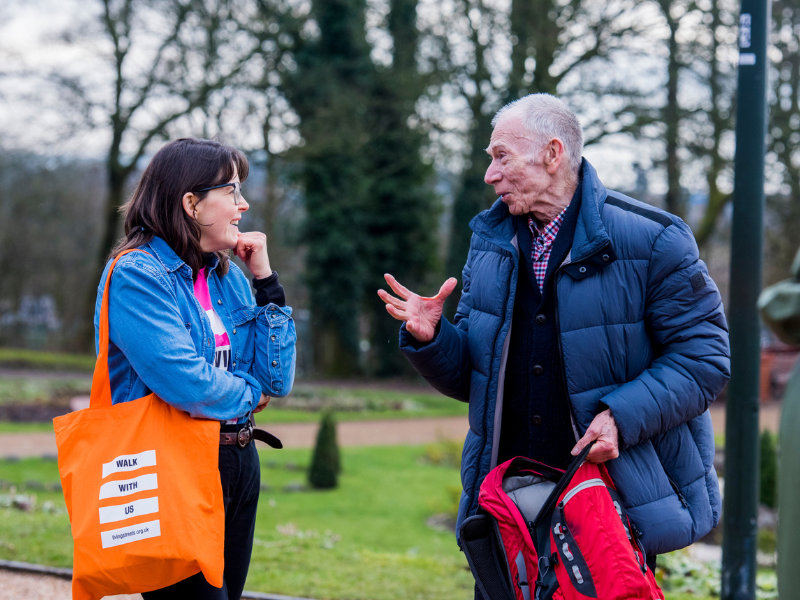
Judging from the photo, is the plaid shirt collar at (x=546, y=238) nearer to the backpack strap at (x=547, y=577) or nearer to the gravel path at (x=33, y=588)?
the backpack strap at (x=547, y=577)

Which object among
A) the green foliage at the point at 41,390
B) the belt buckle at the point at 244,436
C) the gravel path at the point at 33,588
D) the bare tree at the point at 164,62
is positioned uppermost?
the bare tree at the point at 164,62

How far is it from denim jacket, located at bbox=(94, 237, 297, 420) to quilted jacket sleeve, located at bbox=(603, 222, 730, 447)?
1.04m

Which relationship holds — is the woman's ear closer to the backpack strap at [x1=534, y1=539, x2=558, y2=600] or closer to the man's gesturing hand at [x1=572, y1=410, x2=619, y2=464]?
the man's gesturing hand at [x1=572, y1=410, x2=619, y2=464]

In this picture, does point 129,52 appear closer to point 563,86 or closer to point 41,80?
point 41,80

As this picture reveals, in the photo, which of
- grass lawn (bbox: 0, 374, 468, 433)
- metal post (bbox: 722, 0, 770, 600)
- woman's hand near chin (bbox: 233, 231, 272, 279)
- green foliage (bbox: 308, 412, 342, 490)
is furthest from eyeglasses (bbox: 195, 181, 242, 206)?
grass lawn (bbox: 0, 374, 468, 433)

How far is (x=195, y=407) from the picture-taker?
2119mm

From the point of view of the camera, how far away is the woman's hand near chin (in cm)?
254

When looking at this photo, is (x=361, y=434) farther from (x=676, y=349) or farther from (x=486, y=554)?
(x=676, y=349)

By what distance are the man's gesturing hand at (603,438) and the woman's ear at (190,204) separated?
129 cm

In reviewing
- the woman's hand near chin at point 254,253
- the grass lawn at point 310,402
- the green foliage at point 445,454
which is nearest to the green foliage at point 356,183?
the grass lawn at point 310,402

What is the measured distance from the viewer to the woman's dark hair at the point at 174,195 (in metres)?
2.31

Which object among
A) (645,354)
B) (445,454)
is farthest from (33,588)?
(445,454)

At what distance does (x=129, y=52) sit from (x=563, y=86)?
35.0 feet

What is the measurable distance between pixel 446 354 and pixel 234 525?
84 cm
